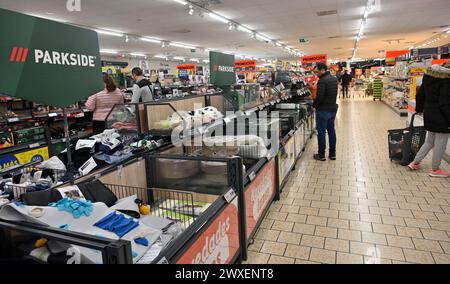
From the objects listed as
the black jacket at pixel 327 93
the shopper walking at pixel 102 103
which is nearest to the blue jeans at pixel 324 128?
the black jacket at pixel 327 93

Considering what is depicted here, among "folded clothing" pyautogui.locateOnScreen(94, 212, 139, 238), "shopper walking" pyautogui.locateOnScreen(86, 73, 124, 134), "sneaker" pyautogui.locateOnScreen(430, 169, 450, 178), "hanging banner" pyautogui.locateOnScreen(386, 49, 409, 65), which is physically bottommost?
"sneaker" pyautogui.locateOnScreen(430, 169, 450, 178)

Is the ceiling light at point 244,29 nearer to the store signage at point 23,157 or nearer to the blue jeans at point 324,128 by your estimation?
the blue jeans at point 324,128

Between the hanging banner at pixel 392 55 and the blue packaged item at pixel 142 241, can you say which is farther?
the hanging banner at pixel 392 55

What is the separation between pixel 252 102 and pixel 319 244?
244cm

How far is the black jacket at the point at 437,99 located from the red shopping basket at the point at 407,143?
1.76 ft

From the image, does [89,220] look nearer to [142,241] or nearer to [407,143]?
[142,241]

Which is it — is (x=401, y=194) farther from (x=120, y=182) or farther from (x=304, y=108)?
(x=120, y=182)

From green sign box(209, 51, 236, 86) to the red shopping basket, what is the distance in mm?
2999

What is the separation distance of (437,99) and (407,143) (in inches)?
35.7

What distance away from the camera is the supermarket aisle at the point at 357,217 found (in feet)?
8.90

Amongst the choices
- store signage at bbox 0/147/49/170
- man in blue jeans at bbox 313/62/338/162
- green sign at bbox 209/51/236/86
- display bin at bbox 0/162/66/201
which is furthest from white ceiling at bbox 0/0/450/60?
display bin at bbox 0/162/66/201

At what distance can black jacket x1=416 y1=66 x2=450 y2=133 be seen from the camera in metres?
4.25

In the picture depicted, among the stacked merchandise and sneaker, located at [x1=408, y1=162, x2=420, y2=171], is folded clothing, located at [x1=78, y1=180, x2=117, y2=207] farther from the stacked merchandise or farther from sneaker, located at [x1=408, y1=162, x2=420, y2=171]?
sneaker, located at [x1=408, y1=162, x2=420, y2=171]

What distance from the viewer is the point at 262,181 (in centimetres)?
310
